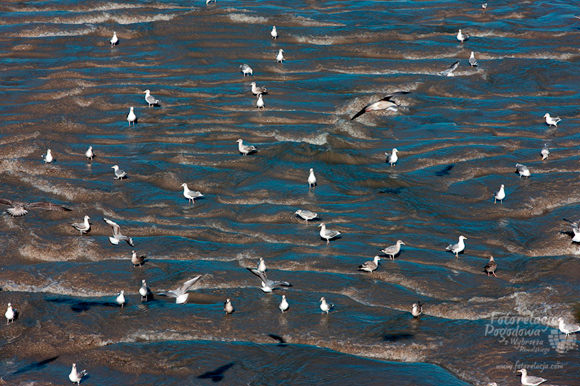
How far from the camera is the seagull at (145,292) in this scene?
56.9 ft

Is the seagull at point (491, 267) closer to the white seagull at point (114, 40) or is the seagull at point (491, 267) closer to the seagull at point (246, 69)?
the seagull at point (246, 69)

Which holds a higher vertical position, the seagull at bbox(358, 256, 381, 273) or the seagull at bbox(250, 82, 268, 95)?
the seagull at bbox(250, 82, 268, 95)

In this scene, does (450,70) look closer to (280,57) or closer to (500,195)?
(280,57)

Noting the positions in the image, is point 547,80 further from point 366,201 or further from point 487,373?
point 487,373

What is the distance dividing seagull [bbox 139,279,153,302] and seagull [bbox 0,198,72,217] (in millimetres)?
4819

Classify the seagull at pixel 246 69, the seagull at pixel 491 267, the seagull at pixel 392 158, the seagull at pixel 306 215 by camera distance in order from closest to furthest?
the seagull at pixel 491 267
the seagull at pixel 306 215
the seagull at pixel 392 158
the seagull at pixel 246 69

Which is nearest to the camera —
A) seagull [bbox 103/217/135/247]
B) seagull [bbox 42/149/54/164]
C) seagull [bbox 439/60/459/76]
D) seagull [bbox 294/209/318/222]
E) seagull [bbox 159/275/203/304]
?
seagull [bbox 159/275/203/304]

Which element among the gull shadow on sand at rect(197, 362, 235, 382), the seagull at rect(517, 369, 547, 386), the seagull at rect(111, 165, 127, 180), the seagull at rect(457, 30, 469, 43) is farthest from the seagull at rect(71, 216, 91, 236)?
the seagull at rect(457, 30, 469, 43)

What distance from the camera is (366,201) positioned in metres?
21.5

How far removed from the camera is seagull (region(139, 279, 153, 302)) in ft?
56.9

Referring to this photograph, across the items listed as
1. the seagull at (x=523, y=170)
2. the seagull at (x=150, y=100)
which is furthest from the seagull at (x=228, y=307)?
the seagull at (x=150, y=100)

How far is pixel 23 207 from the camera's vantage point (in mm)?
20875

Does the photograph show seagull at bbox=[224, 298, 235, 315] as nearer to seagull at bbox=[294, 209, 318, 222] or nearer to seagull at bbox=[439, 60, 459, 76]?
seagull at bbox=[294, 209, 318, 222]

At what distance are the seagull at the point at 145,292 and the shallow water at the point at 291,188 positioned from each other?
0.34 m
